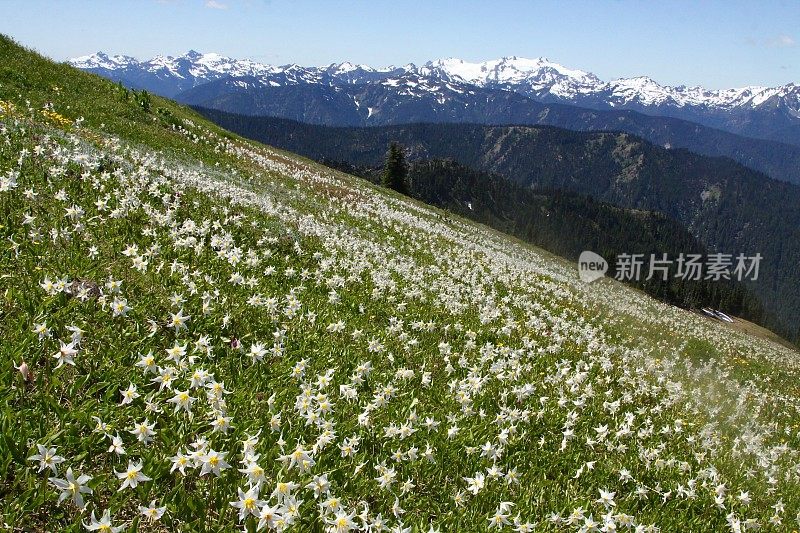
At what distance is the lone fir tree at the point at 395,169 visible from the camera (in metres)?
84.6

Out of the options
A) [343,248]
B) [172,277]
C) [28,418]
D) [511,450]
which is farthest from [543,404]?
[343,248]

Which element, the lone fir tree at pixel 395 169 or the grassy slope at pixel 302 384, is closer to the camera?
the grassy slope at pixel 302 384

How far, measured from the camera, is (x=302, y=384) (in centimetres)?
505

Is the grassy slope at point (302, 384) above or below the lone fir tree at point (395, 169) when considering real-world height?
below

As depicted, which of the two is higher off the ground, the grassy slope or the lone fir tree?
the lone fir tree

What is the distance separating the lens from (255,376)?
17.7 ft

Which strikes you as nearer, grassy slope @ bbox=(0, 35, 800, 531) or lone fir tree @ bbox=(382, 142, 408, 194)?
grassy slope @ bbox=(0, 35, 800, 531)

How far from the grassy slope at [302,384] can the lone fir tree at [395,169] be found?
73.3 meters

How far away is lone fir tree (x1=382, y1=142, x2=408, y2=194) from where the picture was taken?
84562 mm

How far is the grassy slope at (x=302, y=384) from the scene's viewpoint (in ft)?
12.3

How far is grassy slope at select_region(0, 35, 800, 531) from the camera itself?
12.3ft

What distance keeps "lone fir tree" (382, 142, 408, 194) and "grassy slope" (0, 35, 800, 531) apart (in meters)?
73.3

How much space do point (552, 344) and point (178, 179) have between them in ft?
31.1

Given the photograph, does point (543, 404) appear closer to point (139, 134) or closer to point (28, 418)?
point (28, 418)
